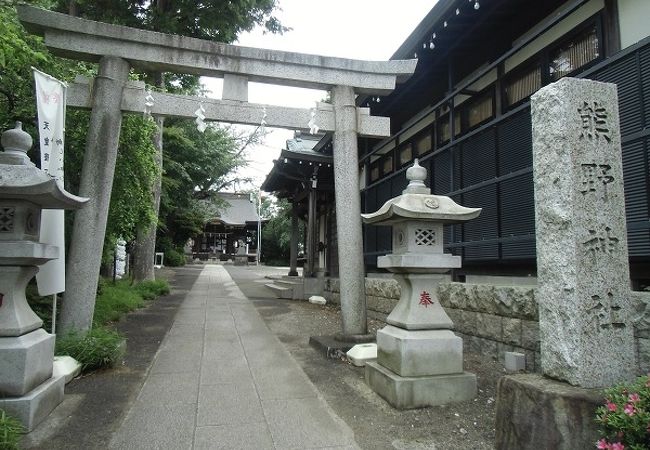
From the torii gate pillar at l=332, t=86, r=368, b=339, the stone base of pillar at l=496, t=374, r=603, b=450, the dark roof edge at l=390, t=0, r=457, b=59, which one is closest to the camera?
the stone base of pillar at l=496, t=374, r=603, b=450

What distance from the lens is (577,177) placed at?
301 centimetres

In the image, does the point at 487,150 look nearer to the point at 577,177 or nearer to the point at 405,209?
the point at 405,209

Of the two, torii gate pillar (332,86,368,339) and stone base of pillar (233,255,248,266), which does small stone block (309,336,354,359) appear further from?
stone base of pillar (233,255,248,266)

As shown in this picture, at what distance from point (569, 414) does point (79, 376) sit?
211 inches

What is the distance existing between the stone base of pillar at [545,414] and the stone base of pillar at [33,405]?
3.95 m

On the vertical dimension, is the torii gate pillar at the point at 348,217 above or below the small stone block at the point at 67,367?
above

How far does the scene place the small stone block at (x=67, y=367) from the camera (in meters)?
4.64

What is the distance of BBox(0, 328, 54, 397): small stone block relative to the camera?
3527mm

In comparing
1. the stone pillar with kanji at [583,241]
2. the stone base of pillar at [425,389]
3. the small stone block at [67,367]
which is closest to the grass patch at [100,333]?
the small stone block at [67,367]

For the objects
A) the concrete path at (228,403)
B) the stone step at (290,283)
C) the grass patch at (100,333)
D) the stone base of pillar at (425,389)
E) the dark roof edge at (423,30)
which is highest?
the dark roof edge at (423,30)

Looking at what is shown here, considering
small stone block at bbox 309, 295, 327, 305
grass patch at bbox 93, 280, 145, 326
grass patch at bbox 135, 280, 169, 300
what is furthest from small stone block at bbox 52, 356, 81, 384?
small stone block at bbox 309, 295, 327, 305

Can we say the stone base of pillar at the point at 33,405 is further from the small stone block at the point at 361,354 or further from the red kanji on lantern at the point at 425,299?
the red kanji on lantern at the point at 425,299

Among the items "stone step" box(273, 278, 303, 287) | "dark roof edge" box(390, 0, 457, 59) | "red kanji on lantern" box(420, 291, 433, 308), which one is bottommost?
"stone step" box(273, 278, 303, 287)

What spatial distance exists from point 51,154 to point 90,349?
252 centimetres
